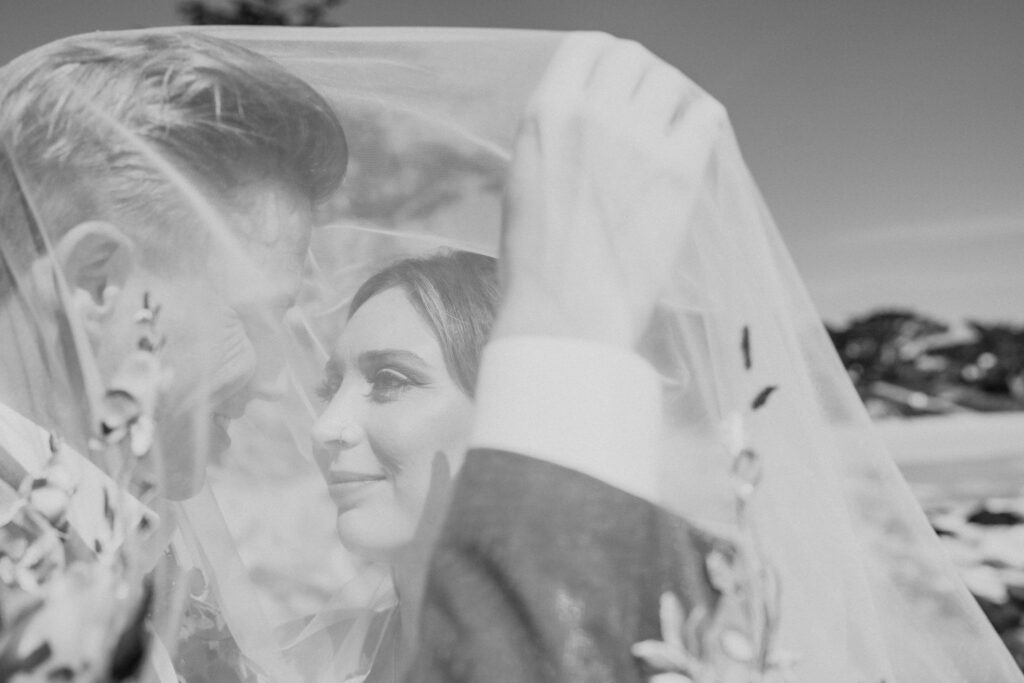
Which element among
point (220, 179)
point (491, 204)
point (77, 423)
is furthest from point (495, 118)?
point (77, 423)

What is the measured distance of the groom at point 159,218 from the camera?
90 centimetres

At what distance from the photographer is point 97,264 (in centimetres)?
90

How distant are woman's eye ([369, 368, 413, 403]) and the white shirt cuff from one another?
209 mm

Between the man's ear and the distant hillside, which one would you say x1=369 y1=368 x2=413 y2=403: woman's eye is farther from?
the distant hillside

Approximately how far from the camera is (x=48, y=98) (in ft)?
3.13

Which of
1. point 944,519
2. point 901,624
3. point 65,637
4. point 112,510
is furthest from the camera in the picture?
point 944,519

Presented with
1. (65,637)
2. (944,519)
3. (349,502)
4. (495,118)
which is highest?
(495,118)

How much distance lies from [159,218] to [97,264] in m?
0.07

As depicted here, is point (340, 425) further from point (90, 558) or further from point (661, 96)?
point (661, 96)

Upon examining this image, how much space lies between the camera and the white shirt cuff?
0.66m

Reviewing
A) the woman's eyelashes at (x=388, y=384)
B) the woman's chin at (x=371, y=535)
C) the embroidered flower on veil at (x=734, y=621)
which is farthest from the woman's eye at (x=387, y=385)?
the embroidered flower on veil at (x=734, y=621)

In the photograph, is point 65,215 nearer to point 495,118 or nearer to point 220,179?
point 220,179

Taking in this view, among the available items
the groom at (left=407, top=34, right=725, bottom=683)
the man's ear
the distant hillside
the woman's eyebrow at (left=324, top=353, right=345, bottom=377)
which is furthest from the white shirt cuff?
the distant hillside

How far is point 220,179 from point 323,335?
0.19 metres
